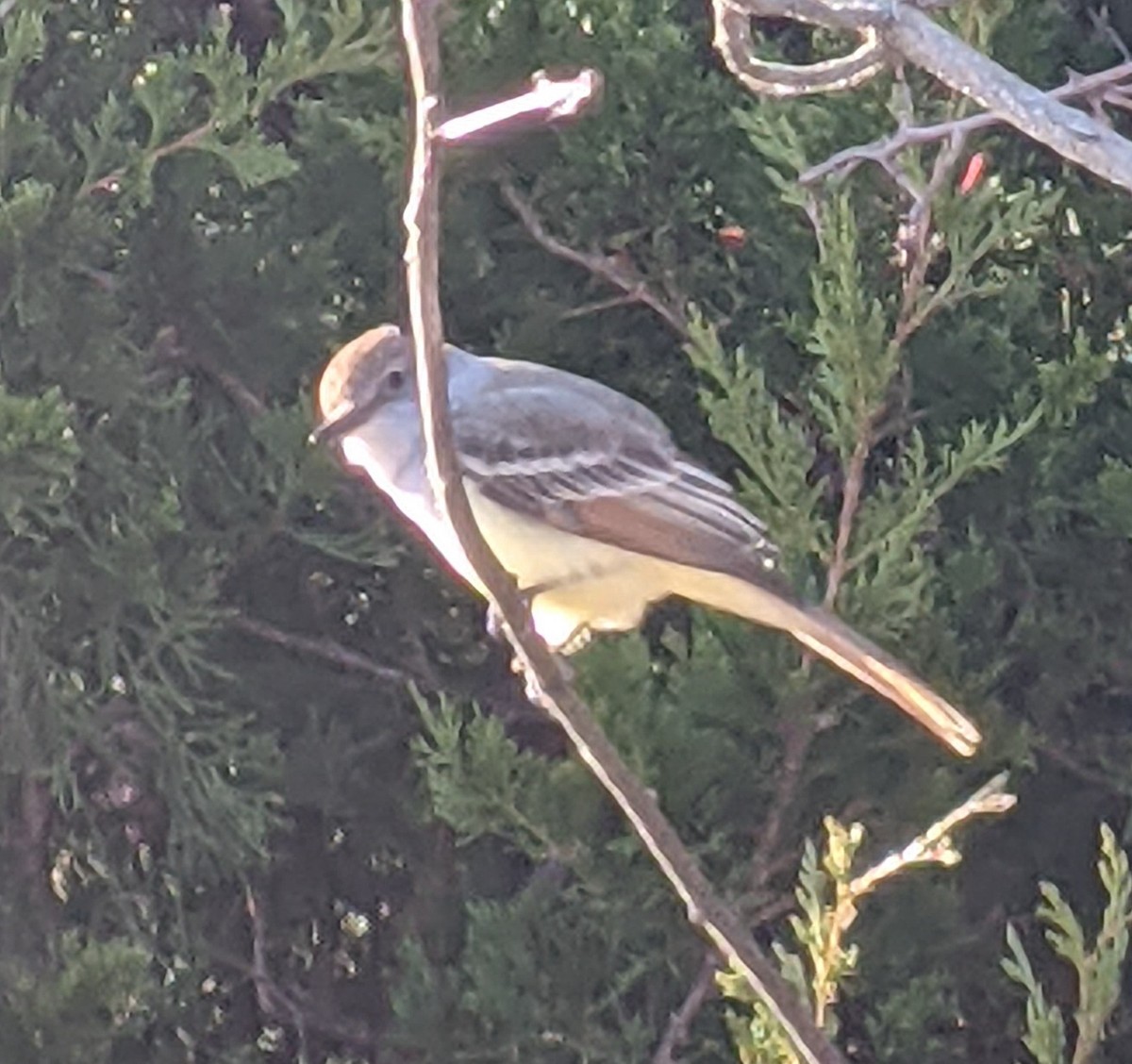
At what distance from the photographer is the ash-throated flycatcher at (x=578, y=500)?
2.82 metres

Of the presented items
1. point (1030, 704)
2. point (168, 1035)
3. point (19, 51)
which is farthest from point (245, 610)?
point (1030, 704)

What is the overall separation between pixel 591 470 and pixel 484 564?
1.39 metres

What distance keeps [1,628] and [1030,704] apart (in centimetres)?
137

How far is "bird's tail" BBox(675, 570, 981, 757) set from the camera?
2.77 metres

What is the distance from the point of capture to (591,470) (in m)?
3.11

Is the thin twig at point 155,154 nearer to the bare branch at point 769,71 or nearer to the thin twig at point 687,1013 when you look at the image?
the thin twig at point 687,1013

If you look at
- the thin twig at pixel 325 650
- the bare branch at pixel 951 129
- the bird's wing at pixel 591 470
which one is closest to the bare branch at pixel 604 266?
the bird's wing at pixel 591 470

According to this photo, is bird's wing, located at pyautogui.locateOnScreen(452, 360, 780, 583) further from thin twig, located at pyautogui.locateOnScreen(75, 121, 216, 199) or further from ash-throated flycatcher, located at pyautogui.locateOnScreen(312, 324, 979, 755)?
thin twig, located at pyautogui.locateOnScreen(75, 121, 216, 199)

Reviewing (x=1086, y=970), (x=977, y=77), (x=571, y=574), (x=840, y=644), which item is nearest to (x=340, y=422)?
(x=571, y=574)

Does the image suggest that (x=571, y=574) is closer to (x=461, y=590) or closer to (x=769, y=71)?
(x=461, y=590)

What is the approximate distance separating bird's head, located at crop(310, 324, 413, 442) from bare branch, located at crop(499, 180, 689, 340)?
1.87 ft

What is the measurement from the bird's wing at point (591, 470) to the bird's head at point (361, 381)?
0.17 meters

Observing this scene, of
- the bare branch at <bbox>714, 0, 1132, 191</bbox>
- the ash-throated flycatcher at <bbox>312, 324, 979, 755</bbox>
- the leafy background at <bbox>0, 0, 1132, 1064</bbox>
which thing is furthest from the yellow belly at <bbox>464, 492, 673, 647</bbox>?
the bare branch at <bbox>714, 0, 1132, 191</bbox>

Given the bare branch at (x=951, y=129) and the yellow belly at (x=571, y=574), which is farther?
the yellow belly at (x=571, y=574)
